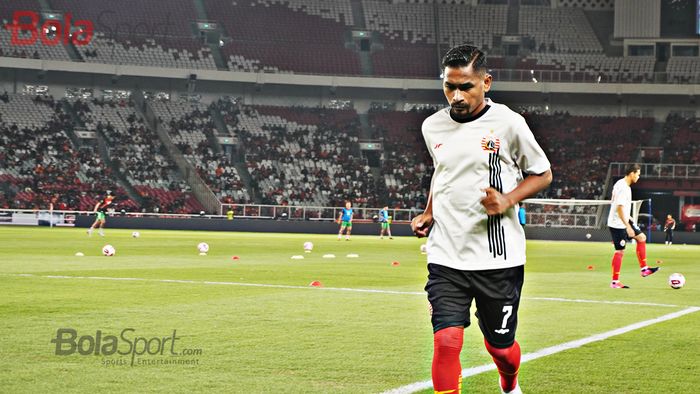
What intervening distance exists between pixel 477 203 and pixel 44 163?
56055 mm

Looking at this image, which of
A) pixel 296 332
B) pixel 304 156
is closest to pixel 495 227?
pixel 296 332

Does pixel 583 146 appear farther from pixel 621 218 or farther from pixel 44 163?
pixel 621 218

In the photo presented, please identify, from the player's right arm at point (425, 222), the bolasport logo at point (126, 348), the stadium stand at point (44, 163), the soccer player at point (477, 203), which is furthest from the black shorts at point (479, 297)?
the stadium stand at point (44, 163)

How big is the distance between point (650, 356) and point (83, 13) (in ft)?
209

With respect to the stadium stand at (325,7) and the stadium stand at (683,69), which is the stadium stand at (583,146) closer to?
the stadium stand at (683,69)

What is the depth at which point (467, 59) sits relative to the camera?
5.51 m

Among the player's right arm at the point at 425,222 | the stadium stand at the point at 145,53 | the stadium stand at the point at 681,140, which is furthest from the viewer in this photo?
the stadium stand at the point at 145,53

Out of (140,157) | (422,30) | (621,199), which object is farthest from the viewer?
(422,30)

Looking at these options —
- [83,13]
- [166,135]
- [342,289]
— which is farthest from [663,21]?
[342,289]

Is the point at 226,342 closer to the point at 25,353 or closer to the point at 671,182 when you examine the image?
the point at 25,353

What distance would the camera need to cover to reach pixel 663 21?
2707 inches

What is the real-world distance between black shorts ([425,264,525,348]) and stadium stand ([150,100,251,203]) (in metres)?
53.4

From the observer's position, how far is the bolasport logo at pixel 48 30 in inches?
2539

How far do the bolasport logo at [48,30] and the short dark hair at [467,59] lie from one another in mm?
63172
